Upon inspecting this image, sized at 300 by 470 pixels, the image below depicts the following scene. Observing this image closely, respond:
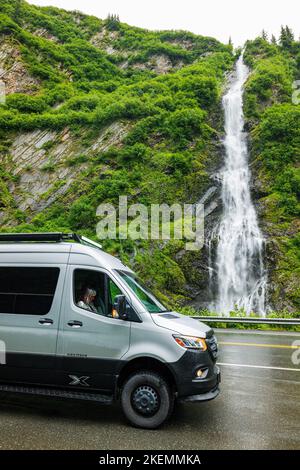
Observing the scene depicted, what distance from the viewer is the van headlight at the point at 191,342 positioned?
4.91 metres

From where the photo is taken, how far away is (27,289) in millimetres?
5656

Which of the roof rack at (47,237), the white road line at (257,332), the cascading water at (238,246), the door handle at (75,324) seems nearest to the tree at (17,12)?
the cascading water at (238,246)

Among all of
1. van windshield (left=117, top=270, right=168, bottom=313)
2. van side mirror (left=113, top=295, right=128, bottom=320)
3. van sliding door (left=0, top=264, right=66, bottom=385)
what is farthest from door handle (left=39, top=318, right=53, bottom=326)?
van windshield (left=117, top=270, right=168, bottom=313)

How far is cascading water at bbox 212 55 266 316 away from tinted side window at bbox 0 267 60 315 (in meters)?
15.2

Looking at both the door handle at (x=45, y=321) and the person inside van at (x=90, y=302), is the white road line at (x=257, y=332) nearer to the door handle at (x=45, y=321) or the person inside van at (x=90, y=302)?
the person inside van at (x=90, y=302)

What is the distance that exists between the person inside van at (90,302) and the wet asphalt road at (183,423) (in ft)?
4.78

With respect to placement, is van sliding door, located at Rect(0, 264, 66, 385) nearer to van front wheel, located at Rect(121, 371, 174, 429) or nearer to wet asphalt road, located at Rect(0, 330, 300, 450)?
wet asphalt road, located at Rect(0, 330, 300, 450)

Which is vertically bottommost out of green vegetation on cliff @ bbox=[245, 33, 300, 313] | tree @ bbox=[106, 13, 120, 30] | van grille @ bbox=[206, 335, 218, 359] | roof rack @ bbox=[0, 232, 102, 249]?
van grille @ bbox=[206, 335, 218, 359]

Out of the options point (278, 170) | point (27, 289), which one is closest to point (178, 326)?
point (27, 289)

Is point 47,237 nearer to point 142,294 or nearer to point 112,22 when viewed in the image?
point 142,294

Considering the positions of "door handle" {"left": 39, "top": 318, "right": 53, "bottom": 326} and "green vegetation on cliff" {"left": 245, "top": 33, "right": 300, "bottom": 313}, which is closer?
"door handle" {"left": 39, "top": 318, "right": 53, "bottom": 326}

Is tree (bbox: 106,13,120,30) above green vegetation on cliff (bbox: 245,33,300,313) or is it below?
above

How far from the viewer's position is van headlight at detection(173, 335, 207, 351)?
4914 millimetres

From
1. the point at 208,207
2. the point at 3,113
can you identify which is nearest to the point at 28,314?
the point at 208,207
